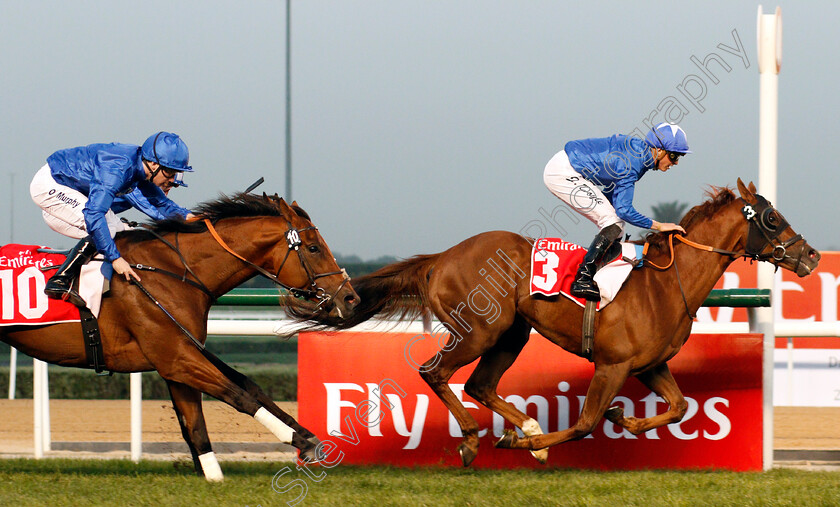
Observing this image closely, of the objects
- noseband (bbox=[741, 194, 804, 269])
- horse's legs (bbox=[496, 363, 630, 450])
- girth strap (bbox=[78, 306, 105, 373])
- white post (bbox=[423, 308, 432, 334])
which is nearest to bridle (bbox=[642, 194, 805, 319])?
noseband (bbox=[741, 194, 804, 269])

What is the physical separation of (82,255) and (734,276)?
7.21 m

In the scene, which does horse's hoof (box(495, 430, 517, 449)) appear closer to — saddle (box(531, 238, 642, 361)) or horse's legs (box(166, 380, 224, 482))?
saddle (box(531, 238, 642, 361))

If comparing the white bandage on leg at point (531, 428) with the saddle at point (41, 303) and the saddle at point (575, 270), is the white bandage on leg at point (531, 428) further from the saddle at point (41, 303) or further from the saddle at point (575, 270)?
the saddle at point (41, 303)

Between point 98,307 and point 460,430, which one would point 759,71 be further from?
point 98,307

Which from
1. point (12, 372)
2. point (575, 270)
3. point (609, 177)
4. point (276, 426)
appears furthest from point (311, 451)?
point (12, 372)

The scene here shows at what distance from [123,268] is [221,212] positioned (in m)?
0.57

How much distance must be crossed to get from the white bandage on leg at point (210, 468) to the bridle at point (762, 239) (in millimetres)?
2318

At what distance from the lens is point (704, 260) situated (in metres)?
4.52

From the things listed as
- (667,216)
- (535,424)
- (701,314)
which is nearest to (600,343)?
(535,424)

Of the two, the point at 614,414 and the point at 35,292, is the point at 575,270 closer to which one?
A: the point at 614,414

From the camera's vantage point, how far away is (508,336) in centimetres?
489

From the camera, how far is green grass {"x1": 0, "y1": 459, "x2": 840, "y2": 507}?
3.63 metres

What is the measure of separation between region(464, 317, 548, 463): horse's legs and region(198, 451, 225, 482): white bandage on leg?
136cm

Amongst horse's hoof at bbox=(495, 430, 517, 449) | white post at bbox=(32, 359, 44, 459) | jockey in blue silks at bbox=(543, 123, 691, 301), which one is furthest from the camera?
white post at bbox=(32, 359, 44, 459)
